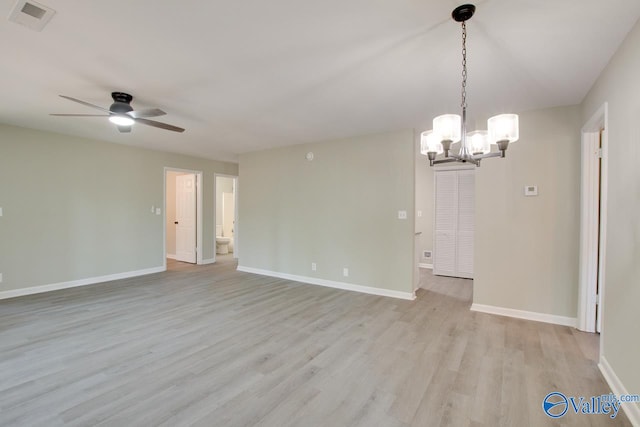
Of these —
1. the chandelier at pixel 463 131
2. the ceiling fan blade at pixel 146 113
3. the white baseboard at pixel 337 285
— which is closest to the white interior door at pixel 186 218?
the white baseboard at pixel 337 285

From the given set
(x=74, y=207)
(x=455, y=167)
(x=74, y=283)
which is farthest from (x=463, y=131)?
(x=74, y=283)

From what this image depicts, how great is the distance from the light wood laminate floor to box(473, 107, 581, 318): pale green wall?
39cm

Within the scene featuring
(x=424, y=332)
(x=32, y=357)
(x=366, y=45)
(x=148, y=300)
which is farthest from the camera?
(x=148, y=300)

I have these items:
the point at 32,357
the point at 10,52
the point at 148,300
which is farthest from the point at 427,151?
the point at 148,300

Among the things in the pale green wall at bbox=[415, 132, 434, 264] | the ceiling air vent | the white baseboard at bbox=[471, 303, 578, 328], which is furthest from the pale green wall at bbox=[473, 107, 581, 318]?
the ceiling air vent

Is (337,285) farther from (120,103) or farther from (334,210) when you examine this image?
(120,103)

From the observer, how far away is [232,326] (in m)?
3.24

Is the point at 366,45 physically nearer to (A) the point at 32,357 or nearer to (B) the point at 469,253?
(A) the point at 32,357

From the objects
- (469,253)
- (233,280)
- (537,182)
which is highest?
(537,182)

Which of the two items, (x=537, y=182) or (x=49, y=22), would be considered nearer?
(x=49, y=22)

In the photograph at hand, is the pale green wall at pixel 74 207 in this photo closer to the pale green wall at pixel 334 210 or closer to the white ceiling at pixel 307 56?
the white ceiling at pixel 307 56

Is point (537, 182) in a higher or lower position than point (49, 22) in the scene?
lower

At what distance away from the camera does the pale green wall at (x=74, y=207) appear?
426 centimetres

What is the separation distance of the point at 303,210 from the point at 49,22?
12.9 feet
